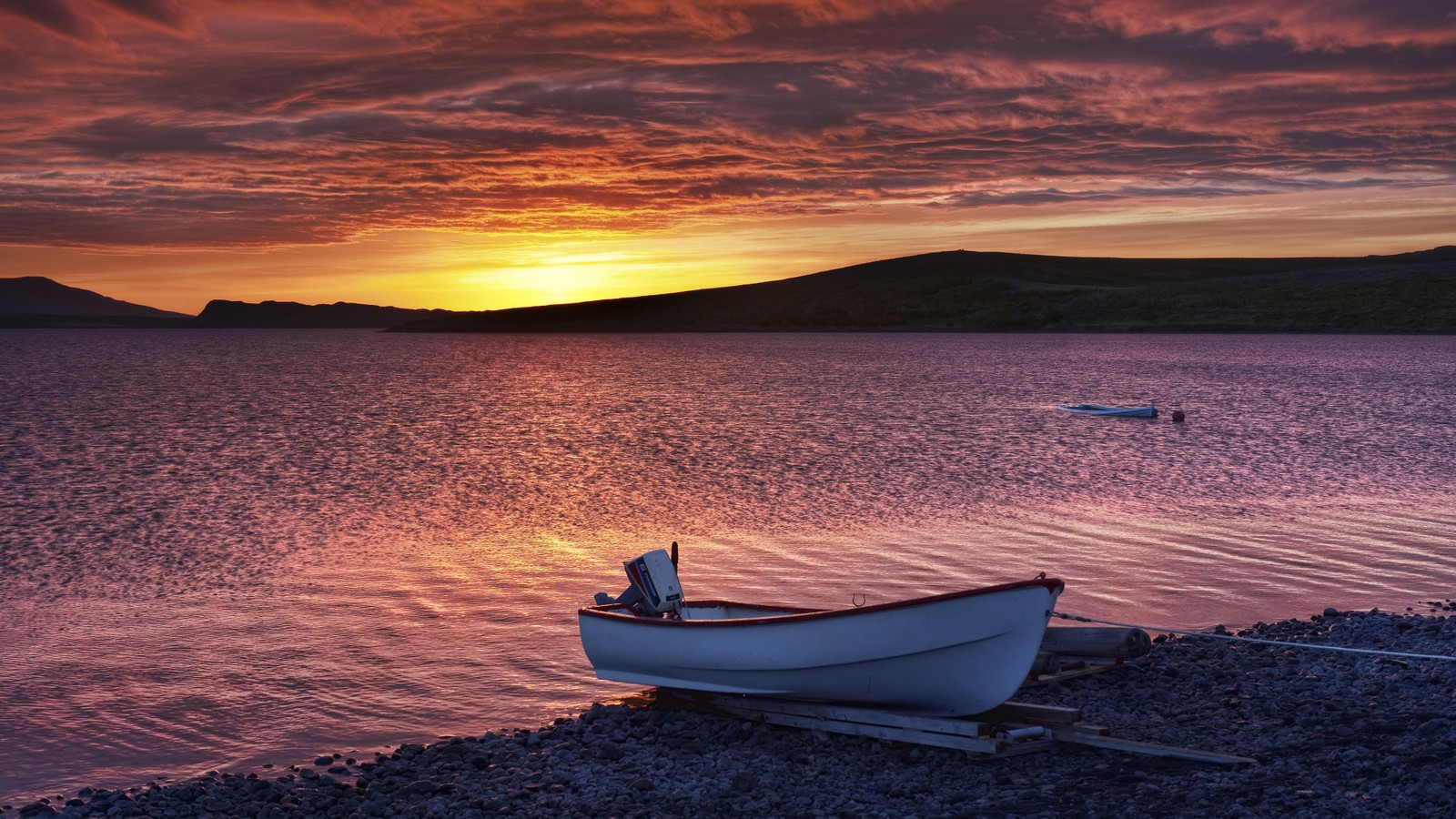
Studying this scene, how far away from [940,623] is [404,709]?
632 cm

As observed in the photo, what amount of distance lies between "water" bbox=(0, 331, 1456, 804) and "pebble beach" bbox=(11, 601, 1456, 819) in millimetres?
1116

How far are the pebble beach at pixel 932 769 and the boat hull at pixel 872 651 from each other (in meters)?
0.49

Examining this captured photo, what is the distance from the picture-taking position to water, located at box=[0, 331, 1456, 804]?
13.9 meters

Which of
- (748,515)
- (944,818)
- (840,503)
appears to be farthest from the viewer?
(840,503)

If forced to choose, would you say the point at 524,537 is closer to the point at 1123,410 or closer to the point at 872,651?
the point at 872,651

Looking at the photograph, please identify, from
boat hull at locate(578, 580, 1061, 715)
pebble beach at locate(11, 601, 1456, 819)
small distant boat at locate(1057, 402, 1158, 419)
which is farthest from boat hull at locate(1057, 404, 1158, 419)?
boat hull at locate(578, 580, 1061, 715)

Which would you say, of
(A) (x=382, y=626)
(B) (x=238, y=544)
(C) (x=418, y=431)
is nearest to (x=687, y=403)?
(C) (x=418, y=431)

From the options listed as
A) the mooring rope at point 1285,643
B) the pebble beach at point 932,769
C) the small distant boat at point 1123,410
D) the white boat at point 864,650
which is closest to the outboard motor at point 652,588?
the white boat at point 864,650

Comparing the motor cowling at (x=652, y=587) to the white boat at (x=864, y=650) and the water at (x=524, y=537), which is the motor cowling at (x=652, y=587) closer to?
the white boat at (x=864, y=650)

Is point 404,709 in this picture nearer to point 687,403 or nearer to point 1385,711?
point 1385,711

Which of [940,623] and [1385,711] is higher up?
[940,623]

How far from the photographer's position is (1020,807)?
9938 millimetres

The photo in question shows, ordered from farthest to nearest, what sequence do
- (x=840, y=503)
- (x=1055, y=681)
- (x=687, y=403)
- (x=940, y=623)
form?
1. (x=687, y=403)
2. (x=840, y=503)
3. (x=1055, y=681)
4. (x=940, y=623)

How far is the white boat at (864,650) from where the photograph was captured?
1138 centimetres
